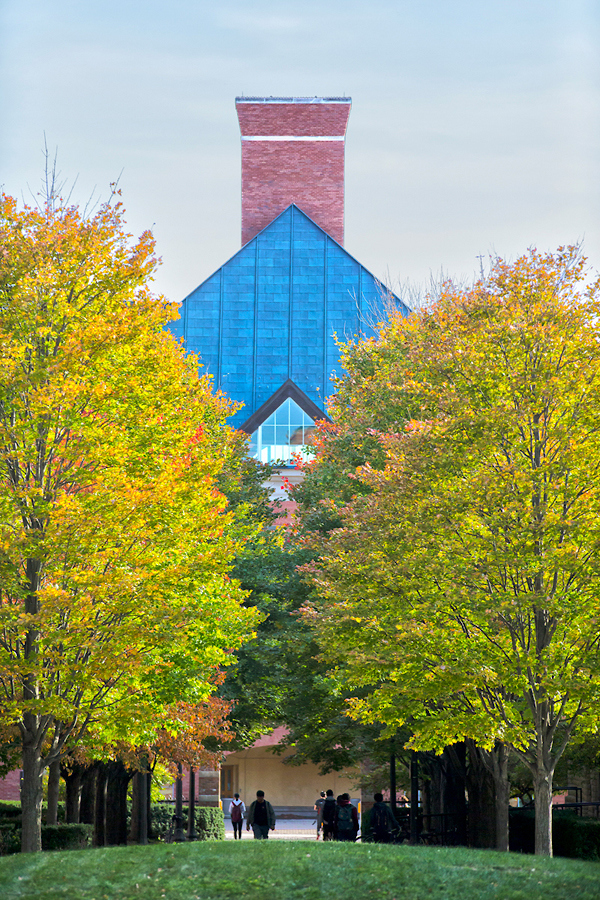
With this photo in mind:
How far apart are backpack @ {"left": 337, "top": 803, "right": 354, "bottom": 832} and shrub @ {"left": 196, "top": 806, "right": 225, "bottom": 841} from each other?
13977 millimetres

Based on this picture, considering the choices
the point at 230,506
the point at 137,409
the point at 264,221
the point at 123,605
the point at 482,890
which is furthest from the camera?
the point at 264,221

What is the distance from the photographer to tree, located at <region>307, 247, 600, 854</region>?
14477 millimetres

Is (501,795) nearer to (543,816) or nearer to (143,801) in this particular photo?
(543,816)

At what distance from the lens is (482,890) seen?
31.4 ft

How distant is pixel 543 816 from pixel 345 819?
157 inches

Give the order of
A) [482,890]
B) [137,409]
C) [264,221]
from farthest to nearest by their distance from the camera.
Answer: [264,221] < [137,409] < [482,890]

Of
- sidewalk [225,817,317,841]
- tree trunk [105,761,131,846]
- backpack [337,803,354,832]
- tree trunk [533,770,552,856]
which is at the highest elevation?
tree trunk [533,770,552,856]

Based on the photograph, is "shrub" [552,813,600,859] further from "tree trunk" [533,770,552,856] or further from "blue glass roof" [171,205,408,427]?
"blue glass roof" [171,205,408,427]

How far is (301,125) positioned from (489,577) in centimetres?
5017

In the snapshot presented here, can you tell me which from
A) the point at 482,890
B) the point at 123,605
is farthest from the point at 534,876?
the point at 123,605

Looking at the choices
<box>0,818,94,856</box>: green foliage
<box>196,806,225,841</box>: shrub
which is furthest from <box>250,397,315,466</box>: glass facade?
<box>0,818,94,856</box>: green foliage

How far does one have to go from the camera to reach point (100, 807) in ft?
80.7

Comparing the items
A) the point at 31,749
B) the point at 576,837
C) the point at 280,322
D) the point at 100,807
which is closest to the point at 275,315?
the point at 280,322

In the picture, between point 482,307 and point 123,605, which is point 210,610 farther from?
point 482,307
